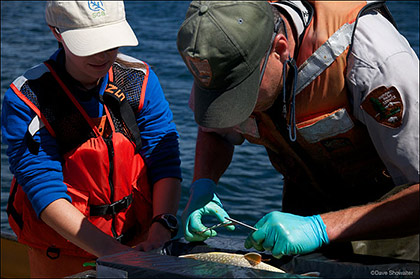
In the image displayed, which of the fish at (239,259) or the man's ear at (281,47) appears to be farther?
the man's ear at (281,47)

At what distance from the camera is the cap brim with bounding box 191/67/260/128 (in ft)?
7.98

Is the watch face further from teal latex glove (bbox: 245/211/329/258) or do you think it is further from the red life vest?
teal latex glove (bbox: 245/211/329/258)

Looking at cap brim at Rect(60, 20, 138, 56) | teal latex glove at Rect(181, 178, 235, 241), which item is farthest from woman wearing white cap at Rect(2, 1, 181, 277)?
teal latex glove at Rect(181, 178, 235, 241)

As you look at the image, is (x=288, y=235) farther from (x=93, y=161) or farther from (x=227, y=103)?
(x=93, y=161)

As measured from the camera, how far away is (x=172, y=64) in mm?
A: 11383

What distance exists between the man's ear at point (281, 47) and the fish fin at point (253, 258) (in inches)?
30.9

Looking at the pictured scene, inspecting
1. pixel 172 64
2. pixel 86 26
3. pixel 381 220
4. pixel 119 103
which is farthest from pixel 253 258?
pixel 172 64

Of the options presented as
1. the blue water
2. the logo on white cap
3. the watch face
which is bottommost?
the blue water

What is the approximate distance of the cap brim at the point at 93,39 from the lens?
8.84 ft

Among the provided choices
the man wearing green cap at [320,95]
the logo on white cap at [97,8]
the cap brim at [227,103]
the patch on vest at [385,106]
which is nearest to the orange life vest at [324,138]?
the man wearing green cap at [320,95]

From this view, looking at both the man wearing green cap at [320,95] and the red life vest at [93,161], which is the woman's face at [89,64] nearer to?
the red life vest at [93,161]

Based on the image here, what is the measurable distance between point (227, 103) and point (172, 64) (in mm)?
9024

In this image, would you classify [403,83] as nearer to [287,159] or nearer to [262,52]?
[262,52]

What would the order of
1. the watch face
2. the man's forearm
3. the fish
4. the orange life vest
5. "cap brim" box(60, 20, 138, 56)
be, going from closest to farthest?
the fish
the man's forearm
the orange life vest
"cap brim" box(60, 20, 138, 56)
the watch face
